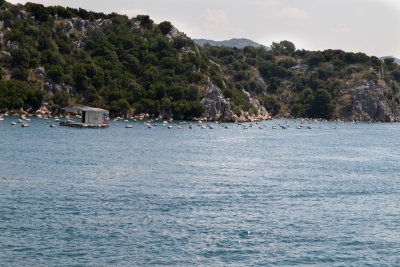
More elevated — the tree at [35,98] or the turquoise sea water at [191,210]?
the tree at [35,98]

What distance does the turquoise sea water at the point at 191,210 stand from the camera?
35625 millimetres

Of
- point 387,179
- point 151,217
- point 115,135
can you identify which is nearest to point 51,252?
point 151,217

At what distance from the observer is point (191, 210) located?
4797 centimetres

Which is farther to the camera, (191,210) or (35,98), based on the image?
(35,98)

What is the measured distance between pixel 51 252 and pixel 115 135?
9607 cm

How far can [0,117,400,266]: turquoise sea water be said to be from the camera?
35.6m

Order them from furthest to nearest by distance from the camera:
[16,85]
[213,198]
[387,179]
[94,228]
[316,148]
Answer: [16,85]
[316,148]
[387,179]
[213,198]
[94,228]

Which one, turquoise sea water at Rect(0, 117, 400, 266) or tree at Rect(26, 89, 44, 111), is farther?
tree at Rect(26, 89, 44, 111)

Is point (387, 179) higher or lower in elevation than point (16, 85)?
lower

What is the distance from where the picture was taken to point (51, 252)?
3459 centimetres

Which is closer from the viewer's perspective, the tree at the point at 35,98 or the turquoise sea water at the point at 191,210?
the turquoise sea water at the point at 191,210

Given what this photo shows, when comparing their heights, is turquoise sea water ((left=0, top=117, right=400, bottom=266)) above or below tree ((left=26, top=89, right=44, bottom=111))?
below

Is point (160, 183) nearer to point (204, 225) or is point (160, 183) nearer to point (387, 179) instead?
point (204, 225)

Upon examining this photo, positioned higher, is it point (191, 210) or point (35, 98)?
point (35, 98)
